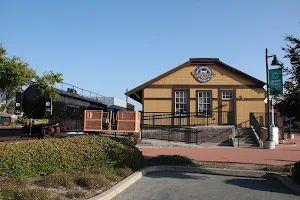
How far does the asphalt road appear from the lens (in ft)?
23.6

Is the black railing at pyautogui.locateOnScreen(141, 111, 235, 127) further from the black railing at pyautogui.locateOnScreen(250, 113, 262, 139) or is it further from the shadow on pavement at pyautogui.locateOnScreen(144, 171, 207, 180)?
the shadow on pavement at pyautogui.locateOnScreen(144, 171, 207, 180)

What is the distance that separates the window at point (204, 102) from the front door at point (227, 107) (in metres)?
1.08

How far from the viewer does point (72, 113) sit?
20.1 meters

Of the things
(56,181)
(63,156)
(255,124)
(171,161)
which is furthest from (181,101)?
(56,181)

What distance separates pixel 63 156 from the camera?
8.25 meters

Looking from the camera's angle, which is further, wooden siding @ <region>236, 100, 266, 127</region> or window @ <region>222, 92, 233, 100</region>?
window @ <region>222, 92, 233, 100</region>

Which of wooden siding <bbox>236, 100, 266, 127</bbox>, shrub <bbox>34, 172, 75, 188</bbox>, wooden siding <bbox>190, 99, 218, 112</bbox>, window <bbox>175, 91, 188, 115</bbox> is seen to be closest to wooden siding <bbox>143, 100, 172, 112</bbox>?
window <bbox>175, 91, 188, 115</bbox>

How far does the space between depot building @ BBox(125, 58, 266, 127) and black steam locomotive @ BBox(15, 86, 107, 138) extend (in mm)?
5775

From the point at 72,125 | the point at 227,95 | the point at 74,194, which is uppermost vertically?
the point at 227,95

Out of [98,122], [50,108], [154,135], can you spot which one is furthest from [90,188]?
[154,135]

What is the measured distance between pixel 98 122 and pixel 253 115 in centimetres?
1303

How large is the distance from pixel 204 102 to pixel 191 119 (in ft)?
5.76

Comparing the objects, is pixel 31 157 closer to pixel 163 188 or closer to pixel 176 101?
pixel 163 188

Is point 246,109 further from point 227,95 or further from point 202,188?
point 202,188
